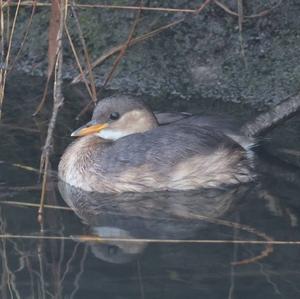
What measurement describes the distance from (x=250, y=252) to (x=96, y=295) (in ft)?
3.31

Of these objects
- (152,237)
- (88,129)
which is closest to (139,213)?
(152,237)

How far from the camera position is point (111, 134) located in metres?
7.67

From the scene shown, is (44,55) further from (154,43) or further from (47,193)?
(47,193)

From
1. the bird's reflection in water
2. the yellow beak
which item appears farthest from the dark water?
the yellow beak

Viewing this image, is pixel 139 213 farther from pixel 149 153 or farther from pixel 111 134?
pixel 111 134

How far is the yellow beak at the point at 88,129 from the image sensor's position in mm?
7520

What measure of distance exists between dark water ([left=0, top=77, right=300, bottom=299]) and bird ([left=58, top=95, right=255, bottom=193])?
0.34 ft

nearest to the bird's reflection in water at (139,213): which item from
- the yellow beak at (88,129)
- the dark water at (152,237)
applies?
the dark water at (152,237)

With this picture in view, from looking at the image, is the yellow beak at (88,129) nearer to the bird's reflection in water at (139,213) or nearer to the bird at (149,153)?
the bird at (149,153)

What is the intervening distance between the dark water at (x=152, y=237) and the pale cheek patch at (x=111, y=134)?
38 cm

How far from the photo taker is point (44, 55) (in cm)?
998

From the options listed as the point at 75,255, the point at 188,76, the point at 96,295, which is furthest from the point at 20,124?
the point at 96,295

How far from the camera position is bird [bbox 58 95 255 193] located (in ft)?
23.5

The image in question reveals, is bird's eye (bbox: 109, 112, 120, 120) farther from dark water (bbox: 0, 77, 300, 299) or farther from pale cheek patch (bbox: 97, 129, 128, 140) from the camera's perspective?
dark water (bbox: 0, 77, 300, 299)
